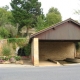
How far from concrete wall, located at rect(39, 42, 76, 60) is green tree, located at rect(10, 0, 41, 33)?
11417 mm

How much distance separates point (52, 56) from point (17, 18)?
47.1 feet

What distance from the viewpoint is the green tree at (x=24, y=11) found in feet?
152

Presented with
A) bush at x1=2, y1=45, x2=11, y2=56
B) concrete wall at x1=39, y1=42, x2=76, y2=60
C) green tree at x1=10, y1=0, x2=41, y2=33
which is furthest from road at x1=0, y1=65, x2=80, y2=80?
green tree at x1=10, y1=0, x2=41, y2=33

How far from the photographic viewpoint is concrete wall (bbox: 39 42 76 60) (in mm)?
35625

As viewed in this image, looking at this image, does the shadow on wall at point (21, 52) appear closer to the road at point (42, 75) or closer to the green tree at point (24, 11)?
the green tree at point (24, 11)

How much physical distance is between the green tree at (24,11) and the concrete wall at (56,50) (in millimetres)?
11417

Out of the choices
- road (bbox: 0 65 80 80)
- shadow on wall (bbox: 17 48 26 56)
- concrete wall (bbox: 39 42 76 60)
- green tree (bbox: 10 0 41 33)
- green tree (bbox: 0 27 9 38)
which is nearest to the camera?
road (bbox: 0 65 80 80)

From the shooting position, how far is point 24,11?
46.6 metres

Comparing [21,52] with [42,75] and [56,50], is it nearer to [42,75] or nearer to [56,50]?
[56,50]

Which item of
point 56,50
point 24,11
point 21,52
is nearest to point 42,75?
point 21,52

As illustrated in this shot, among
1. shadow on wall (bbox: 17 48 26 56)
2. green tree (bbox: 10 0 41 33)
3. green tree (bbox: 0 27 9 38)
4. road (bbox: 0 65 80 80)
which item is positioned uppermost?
green tree (bbox: 10 0 41 33)

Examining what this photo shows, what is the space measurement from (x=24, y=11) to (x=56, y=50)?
1407 centimetres

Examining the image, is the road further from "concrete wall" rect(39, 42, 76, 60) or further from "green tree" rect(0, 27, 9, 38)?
"green tree" rect(0, 27, 9, 38)

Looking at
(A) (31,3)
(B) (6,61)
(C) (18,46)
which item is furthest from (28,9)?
(B) (6,61)
